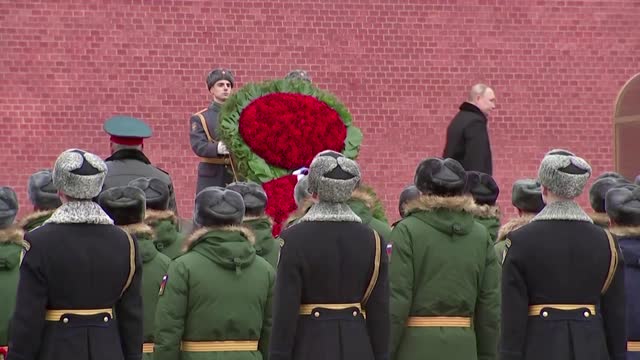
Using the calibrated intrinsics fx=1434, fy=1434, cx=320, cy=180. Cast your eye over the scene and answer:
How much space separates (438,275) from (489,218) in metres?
1.57

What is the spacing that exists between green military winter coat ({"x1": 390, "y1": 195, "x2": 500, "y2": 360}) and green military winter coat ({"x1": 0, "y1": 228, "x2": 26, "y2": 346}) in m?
2.30

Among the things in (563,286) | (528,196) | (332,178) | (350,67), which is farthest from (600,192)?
(350,67)

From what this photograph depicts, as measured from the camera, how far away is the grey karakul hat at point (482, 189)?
9.89 meters

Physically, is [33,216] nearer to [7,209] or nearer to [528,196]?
[7,209]

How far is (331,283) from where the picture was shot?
708cm

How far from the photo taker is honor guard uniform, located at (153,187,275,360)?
24.6 ft

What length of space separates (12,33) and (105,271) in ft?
32.3

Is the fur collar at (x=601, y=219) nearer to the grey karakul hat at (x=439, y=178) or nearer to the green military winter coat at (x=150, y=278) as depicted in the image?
the grey karakul hat at (x=439, y=178)

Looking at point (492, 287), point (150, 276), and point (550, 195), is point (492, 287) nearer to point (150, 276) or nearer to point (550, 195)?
point (550, 195)

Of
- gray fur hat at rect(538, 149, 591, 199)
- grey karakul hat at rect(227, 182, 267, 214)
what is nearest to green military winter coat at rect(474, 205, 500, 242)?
grey karakul hat at rect(227, 182, 267, 214)

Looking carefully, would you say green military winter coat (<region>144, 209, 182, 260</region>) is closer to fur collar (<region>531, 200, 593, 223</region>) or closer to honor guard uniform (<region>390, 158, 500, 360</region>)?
honor guard uniform (<region>390, 158, 500, 360</region>)

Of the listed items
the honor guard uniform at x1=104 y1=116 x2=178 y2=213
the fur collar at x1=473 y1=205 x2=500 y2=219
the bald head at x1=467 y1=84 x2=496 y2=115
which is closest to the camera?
the fur collar at x1=473 y1=205 x2=500 y2=219

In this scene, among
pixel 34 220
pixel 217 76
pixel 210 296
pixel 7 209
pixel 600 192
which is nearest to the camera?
pixel 210 296

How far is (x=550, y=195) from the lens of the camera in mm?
7270
